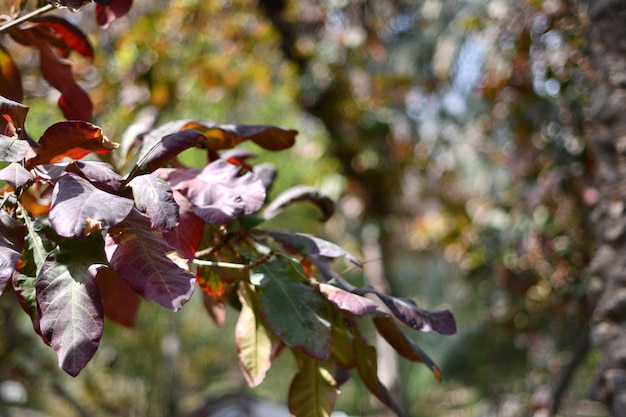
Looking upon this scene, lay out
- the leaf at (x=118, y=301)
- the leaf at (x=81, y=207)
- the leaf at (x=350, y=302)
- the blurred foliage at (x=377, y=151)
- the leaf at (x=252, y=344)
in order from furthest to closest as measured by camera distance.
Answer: the blurred foliage at (x=377, y=151), the leaf at (x=118, y=301), the leaf at (x=252, y=344), the leaf at (x=350, y=302), the leaf at (x=81, y=207)

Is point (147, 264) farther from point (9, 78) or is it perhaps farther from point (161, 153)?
point (9, 78)

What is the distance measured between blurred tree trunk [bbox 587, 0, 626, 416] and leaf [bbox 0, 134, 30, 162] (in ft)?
3.36

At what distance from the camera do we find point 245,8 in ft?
11.4

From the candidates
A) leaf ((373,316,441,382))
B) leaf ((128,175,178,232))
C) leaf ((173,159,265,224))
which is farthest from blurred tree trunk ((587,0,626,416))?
leaf ((128,175,178,232))

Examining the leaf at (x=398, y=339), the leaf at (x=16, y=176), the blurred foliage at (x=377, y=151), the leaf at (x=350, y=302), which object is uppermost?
the leaf at (x=16, y=176)

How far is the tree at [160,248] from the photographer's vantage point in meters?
0.58

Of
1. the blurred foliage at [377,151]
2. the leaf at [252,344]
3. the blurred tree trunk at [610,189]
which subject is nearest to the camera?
the leaf at [252,344]

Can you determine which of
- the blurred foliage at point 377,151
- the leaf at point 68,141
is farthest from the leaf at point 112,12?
the blurred foliage at point 377,151

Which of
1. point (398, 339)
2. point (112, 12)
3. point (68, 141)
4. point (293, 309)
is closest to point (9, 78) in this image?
point (112, 12)

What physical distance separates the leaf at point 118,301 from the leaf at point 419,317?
344mm

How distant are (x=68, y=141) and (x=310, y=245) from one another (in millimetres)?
297

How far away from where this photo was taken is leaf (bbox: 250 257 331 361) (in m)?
A: 0.66

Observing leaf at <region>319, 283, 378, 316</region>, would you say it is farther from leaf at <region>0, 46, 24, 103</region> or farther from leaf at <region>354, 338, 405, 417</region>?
leaf at <region>0, 46, 24, 103</region>

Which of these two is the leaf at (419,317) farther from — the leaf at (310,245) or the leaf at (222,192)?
the leaf at (222,192)
